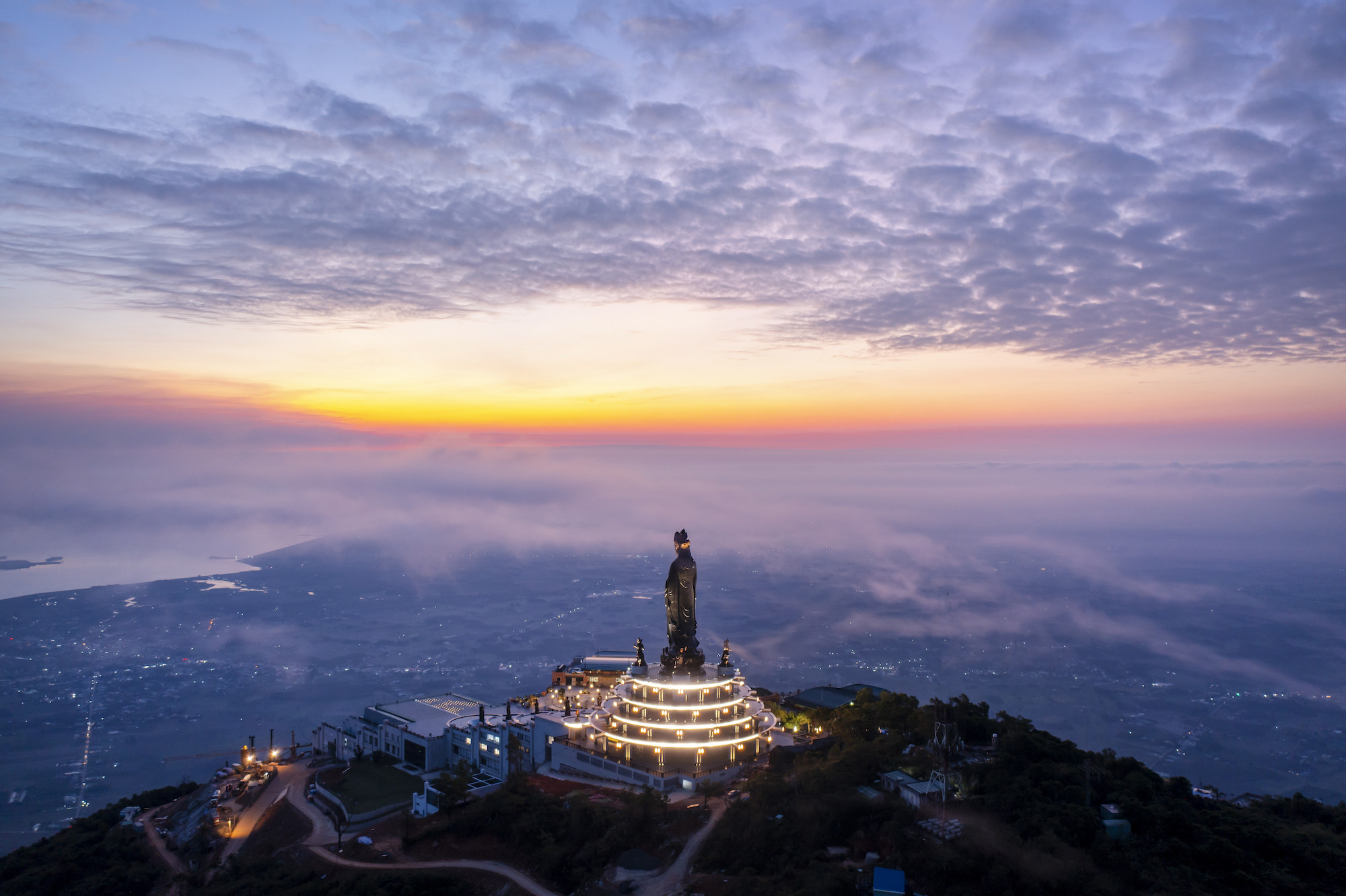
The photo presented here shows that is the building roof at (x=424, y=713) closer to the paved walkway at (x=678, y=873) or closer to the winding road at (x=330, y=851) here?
the winding road at (x=330, y=851)

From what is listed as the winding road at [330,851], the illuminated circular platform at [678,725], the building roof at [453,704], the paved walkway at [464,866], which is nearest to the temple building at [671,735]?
the illuminated circular platform at [678,725]

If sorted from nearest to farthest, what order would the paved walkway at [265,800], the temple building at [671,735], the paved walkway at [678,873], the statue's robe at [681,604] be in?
the paved walkway at [678,873]
the paved walkway at [265,800]
the temple building at [671,735]
the statue's robe at [681,604]

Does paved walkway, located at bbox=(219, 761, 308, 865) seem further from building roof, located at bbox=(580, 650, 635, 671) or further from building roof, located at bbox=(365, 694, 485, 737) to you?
building roof, located at bbox=(580, 650, 635, 671)

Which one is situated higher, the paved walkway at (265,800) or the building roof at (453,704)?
the building roof at (453,704)

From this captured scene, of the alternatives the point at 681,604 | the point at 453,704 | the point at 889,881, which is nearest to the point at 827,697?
the point at 681,604

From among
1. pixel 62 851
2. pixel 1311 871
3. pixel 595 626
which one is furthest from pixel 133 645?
pixel 1311 871

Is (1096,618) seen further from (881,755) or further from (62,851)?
(62,851)

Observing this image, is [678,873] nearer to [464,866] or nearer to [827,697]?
[464,866]
